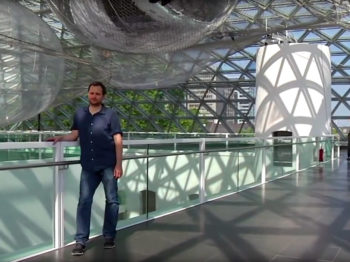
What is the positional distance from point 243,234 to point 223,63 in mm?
36421

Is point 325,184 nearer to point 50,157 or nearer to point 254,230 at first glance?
point 254,230

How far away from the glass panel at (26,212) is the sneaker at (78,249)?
393 mm

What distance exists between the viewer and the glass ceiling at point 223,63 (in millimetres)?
17500

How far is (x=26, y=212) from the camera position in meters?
5.34

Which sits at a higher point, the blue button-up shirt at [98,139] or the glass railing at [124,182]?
the blue button-up shirt at [98,139]

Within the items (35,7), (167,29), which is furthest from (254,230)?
(35,7)

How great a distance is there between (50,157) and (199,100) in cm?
4163

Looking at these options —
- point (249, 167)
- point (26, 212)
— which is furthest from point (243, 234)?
point (249, 167)

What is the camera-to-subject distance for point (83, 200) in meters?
5.36

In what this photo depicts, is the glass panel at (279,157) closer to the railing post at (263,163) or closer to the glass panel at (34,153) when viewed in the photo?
the railing post at (263,163)

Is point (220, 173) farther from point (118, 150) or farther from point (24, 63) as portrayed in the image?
point (24, 63)

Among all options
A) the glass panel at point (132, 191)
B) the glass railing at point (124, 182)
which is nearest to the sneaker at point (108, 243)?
the glass railing at point (124, 182)

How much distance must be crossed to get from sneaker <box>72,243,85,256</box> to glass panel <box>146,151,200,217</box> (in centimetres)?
209

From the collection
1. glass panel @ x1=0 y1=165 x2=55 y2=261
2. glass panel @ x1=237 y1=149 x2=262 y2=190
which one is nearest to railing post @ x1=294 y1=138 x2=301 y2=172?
glass panel @ x1=237 y1=149 x2=262 y2=190
